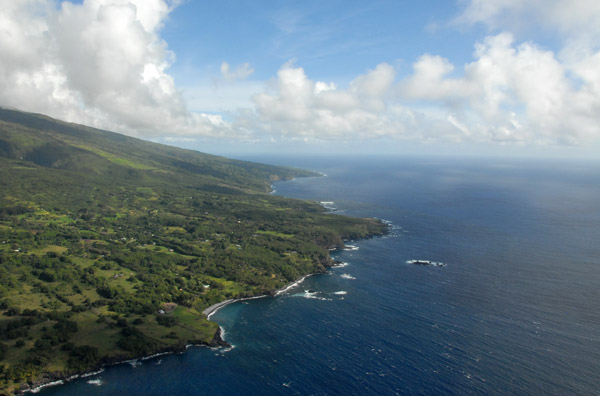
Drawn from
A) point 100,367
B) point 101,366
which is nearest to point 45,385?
point 100,367

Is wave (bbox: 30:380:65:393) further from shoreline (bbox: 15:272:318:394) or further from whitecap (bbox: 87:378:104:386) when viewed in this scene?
whitecap (bbox: 87:378:104:386)

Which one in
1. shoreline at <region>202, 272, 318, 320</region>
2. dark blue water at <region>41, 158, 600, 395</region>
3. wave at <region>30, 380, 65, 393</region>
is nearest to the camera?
wave at <region>30, 380, 65, 393</region>

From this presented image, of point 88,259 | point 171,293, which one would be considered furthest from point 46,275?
point 171,293

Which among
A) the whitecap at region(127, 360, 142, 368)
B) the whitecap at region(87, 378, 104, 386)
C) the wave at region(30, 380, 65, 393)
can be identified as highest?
the whitecap at region(127, 360, 142, 368)

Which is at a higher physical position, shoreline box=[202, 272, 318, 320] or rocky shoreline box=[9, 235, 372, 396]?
shoreline box=[202, 272, 318, 320]

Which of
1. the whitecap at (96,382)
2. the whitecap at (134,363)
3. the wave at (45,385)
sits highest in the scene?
the whitecap at (134,363)

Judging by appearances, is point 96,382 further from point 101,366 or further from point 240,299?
point 240,299

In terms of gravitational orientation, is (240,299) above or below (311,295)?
below


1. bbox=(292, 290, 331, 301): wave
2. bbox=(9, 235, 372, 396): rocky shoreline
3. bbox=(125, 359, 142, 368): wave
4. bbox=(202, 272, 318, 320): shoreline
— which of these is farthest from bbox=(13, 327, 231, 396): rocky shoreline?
bbox=(292, 290, 331, 301): wave

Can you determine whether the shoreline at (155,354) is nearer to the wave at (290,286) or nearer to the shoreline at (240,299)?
the shoreline at (240,299)

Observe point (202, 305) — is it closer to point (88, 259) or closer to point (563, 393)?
point (88, 259)

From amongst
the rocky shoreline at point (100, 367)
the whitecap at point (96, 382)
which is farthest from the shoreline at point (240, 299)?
the whitecap at point (96, 382)
